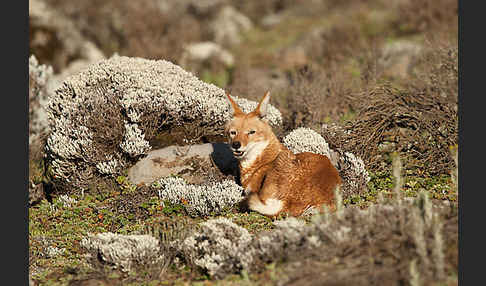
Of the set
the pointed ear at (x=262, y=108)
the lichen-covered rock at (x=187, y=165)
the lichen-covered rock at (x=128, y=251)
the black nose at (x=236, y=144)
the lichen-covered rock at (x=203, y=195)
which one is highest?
the pointed ear at (x=262, y=108)

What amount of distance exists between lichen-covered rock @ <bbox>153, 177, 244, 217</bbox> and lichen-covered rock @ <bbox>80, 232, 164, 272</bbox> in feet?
5.52

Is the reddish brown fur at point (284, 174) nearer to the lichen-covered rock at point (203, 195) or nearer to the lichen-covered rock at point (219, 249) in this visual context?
the lichen-covered rock at point (203, 195)

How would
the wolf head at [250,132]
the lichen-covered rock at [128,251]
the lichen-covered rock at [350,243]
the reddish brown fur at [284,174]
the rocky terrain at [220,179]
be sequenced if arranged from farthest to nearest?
1. the wolf head at [250,132]
2. the reddish brown fur at [284,174]
3. the lichen-covered rock at [128,251]
4. the rocky terrain at [220,179]
5. the lichen-covered rock at [350,243]

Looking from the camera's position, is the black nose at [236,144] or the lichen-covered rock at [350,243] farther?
the black nose at [236,144]

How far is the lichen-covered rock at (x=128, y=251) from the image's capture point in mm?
6062

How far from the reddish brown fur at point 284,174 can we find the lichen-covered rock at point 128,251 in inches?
74.9

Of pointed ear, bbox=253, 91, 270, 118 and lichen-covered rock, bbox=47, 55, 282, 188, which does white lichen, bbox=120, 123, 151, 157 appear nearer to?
lichen-covered rock, bbox=47, 55, 282, 188

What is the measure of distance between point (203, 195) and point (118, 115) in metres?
2.40

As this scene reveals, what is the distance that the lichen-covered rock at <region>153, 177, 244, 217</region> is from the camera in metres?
7.88

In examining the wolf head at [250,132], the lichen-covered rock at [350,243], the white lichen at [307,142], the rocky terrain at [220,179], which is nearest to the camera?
the lichen-covered rock at [350,243]

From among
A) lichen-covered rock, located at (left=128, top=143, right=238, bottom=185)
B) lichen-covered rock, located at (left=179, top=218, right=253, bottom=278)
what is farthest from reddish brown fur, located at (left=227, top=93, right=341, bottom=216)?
lichen-covered rock, located at (left=128, top=143, right=238, bottom=185)

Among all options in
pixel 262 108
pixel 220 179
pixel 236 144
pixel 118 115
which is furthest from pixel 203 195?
pixel 118 115

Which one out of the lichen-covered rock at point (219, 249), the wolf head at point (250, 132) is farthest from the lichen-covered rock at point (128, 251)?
the wolf head at point (250, 132)

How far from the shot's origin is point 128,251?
19.8 ft
